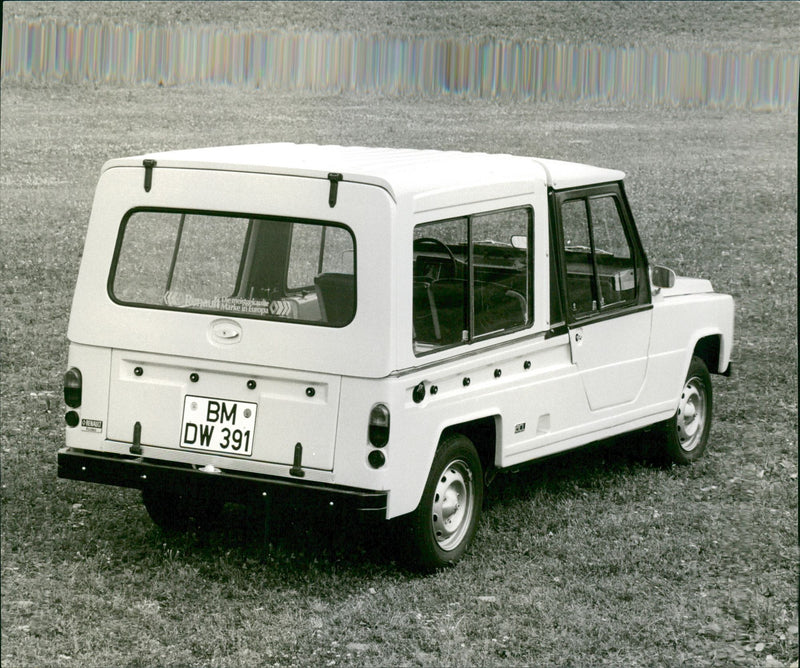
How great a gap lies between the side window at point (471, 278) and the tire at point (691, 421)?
6.52 ft

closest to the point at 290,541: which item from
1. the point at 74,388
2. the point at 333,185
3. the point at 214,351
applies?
the point at 214,351

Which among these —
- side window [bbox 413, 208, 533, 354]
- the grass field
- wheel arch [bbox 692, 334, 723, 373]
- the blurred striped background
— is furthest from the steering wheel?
the blurred striped background

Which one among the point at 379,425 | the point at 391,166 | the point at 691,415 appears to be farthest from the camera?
the point at 691,415

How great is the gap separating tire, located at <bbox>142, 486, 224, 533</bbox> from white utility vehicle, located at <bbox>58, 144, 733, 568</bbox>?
0.04 feet

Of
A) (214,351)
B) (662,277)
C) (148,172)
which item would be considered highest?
(148,172)

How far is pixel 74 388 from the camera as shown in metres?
7.16

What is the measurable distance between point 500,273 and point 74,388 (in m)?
2.37

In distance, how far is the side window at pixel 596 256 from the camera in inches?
320

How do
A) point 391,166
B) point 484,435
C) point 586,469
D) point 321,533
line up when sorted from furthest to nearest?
point 586,469, point 321,533, point 484,435, point 391,166

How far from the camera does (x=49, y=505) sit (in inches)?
324

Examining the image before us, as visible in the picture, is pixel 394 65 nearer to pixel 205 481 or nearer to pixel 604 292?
pixel 604 292

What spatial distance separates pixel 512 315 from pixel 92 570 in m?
2.61

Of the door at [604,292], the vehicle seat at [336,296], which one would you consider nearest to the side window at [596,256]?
the door at [604,292]

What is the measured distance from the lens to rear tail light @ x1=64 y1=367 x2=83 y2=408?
7.15 meters
